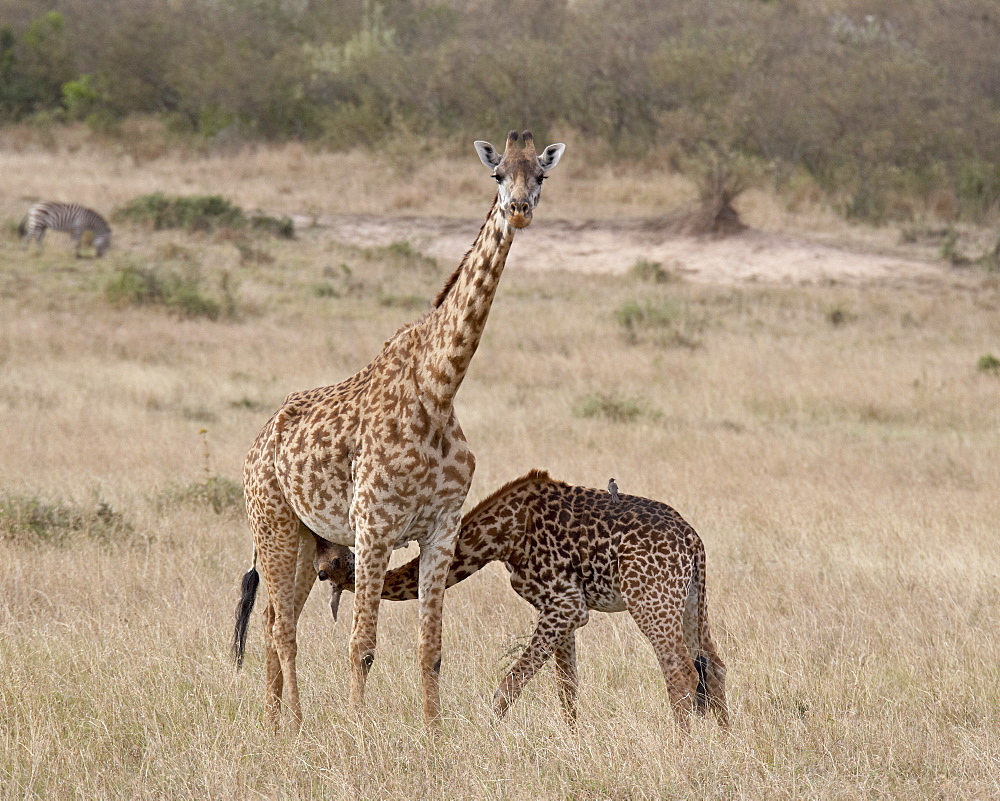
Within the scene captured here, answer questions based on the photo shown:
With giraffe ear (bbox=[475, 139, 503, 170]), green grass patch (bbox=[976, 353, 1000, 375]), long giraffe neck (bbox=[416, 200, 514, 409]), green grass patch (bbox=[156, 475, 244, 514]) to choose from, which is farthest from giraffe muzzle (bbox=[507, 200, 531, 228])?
green grass patch (bbox=[976, 353, 1000, 375])

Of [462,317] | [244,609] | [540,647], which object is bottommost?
[244,609]

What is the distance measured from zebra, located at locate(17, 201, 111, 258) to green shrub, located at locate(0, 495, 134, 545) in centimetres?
1442

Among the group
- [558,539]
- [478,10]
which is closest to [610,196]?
[558,539]

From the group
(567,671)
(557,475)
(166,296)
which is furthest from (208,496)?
(166,296)

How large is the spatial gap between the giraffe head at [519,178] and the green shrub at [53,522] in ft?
16.2

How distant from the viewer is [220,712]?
541 cm

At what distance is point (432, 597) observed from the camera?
4.99 m

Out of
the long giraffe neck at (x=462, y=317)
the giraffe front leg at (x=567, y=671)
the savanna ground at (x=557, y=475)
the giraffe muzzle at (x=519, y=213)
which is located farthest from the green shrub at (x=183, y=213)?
the giraffe muzzle at (x=519, y=213)

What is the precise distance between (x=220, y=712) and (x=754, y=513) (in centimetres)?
495

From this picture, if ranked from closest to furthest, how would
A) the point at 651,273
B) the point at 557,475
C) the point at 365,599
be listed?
the point at 365,599 → the point at 557,475 → the point at 651,273

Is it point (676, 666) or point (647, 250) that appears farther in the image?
point (647, 250)

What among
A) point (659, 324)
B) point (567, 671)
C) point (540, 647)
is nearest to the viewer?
point (540, 647)

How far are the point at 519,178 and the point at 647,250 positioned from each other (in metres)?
20.5

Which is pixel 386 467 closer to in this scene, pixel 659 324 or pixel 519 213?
pixel 519 213
